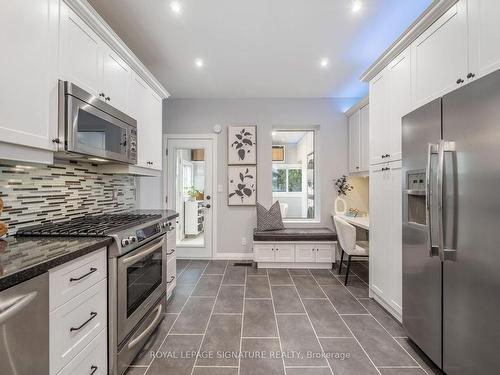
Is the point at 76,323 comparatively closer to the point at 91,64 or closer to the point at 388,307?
the point at 91,64

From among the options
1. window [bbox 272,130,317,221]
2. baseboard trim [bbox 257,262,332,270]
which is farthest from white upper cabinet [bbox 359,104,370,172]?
baseboard trim [bbox 257,262,332,270]

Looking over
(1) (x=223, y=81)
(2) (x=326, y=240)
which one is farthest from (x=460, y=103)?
(1) (x=223, y=81)

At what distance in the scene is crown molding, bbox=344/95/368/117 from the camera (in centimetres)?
322

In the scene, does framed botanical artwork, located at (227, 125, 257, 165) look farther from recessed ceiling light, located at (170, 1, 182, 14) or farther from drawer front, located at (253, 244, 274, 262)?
recessed ceiling light, located at (170, 1, 182, 14)

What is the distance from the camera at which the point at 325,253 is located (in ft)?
11.4

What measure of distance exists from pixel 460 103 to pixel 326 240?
8.28 ft

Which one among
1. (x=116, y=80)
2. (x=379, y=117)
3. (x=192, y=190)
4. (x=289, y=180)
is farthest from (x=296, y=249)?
(x=116, y=80)

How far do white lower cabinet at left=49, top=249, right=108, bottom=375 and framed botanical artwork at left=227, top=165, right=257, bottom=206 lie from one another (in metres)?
2.66

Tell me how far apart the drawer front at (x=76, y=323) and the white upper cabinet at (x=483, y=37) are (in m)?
2.45

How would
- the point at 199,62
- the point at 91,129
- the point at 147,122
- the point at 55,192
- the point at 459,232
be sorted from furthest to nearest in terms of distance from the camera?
the point at 199,62 → the point at 147,122 → the point at 55,192 → the point at 91,129 → the point at 459,232

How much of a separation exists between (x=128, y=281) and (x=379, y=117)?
104 inches

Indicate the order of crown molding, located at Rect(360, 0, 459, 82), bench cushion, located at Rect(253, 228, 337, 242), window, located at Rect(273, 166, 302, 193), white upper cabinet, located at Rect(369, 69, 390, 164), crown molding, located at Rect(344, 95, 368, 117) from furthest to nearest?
window, located at Rect(273, 166, 302, 193) → bench cushion, located at Rect(253, 228, 337, 242) → crown molding, located at Rect(344, 95, 368, 117) → white upper cabinet, located at Rect(369, 69, 390, 164) → crown molding, located at Rect(360, 0, 459, 82)

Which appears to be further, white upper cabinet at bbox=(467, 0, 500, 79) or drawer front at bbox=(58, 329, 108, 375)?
white upper cabinet at bbox=(467, 0, 500, 79)

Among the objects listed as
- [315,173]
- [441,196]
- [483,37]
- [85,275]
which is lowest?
[85,275]
